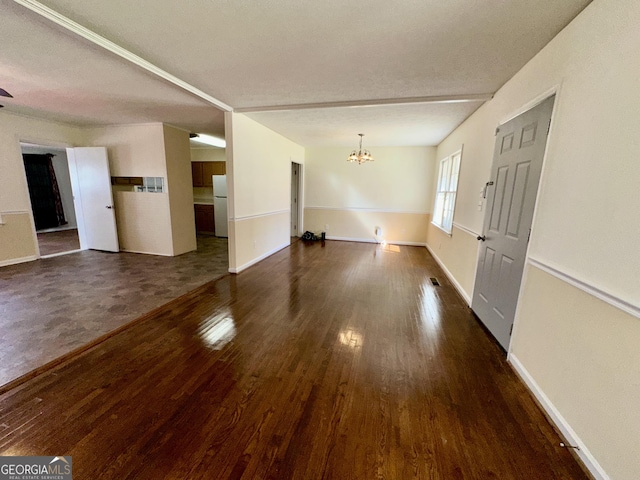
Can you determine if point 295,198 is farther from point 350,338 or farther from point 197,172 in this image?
point 350,338

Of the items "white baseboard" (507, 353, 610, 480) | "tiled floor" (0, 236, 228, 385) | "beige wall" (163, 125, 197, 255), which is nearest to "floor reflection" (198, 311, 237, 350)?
"tiled floor" (0, 236, 228, 385)

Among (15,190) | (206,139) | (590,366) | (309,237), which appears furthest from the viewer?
(309,237)

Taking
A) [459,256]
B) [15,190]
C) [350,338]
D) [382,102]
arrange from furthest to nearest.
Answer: [15,190]
[459,256]
[382,102]
[350,338]

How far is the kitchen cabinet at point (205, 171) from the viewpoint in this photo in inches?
277

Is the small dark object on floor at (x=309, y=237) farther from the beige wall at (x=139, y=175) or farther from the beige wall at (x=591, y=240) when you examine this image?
the beige wall at (x=591, y=240)

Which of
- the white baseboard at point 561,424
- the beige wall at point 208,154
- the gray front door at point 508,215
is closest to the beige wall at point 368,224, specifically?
the beige wall at point 208,154

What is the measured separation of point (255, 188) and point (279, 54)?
2.64m

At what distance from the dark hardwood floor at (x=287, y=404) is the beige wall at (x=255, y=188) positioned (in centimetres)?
166

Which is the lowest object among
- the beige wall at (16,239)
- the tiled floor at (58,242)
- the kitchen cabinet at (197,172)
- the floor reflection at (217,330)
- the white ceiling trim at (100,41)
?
the floor reflection at (217,330)

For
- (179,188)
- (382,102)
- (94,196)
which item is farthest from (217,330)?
(94,196)

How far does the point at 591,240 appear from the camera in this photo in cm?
139

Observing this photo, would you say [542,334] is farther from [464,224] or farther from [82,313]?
[82,313]

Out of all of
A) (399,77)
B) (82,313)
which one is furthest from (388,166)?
(82,313)

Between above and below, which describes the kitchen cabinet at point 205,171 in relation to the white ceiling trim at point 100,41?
below
